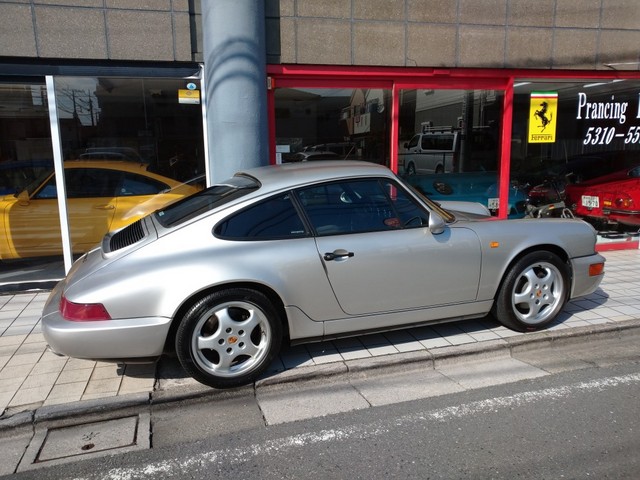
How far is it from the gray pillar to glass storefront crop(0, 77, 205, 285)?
1.47 feet

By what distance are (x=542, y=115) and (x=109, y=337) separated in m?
6.99

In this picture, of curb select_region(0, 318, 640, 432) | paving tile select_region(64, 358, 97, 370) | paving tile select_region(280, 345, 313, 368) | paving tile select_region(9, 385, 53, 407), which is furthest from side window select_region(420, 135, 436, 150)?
paving tile select_region(9, 385, 53, 407)

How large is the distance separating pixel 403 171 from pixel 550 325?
137 inches

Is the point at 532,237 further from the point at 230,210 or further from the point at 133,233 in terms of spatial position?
the point at 133,233

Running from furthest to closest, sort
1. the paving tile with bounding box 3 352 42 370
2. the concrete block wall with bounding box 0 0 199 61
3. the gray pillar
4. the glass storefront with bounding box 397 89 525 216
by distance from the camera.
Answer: the glass storefront with bounding box 397 89 525 216, the gray pillar, the concrete block wall with bounding box 0 0 199 61, the paving tile with bounding box 3 352 42 370

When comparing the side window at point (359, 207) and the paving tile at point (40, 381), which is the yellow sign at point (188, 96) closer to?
the side window at point (359, 207)

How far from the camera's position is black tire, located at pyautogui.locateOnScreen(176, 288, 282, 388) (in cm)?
352

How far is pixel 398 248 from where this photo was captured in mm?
3982

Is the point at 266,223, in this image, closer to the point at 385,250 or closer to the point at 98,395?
the point at 385,250

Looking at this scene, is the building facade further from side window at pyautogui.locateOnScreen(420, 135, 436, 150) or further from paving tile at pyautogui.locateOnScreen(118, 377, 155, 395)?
paving tile at pyautogui.locateOnScreen(118, 377, 155, 395)

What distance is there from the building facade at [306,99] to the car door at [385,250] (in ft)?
8.95

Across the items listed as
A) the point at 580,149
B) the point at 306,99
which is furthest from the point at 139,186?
the point at 580,149

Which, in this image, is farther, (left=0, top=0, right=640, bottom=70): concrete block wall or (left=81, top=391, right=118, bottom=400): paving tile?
(left=0, top=0, right=640, bottom=70): concrete block wall

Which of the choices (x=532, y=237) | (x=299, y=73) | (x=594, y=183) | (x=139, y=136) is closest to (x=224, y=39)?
(x=299, y=73)
